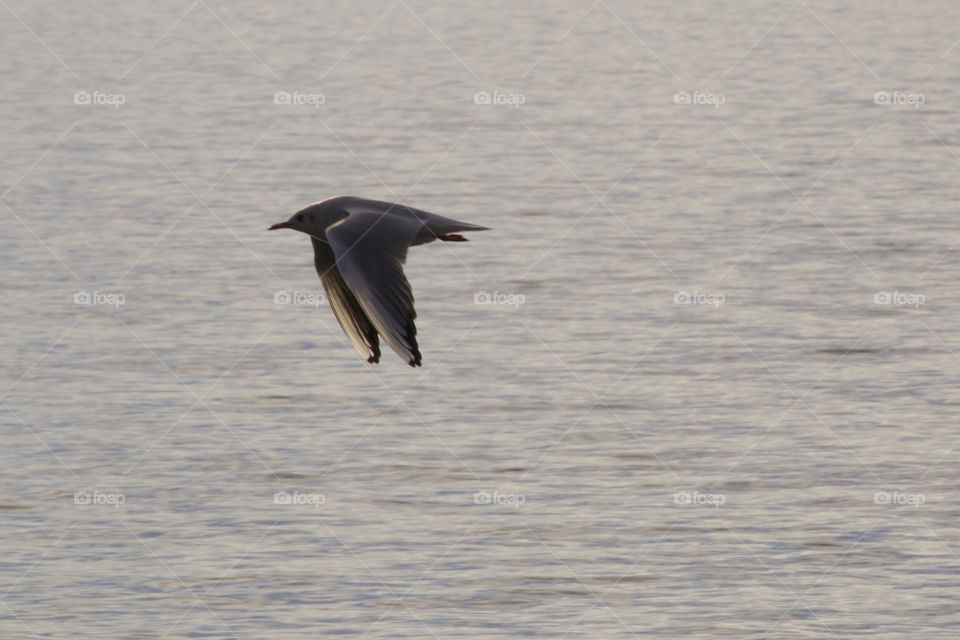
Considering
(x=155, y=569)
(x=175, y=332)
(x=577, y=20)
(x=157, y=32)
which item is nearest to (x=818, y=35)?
(x=577, y=20)

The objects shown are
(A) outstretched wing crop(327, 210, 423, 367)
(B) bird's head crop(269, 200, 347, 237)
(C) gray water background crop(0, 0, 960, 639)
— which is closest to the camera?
(A) outstretched wing crop(327, 210, 423, 367)

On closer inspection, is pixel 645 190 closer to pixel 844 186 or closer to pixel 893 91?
pixel 844 186

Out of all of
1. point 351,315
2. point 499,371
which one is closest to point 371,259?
point 351,315

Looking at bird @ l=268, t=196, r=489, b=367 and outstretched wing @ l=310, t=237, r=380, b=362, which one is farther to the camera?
outstretched wing @ l=310, t=237, r=380, b=362

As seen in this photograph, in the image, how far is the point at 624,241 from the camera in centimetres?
2047

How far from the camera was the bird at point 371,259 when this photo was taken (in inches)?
430

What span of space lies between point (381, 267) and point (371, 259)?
0.26 ft

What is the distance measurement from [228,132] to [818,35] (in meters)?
12.0

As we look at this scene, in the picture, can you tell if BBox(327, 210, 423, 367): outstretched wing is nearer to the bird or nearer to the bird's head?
the bird

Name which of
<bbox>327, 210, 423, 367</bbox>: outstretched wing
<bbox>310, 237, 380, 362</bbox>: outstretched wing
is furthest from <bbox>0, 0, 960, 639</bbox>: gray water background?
<bbox>327, 210, 423, 367</bbox>: outstretched wing

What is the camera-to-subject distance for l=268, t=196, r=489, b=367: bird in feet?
35.9

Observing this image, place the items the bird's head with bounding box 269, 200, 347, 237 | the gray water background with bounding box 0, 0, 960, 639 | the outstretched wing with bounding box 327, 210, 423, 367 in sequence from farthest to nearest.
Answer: the gray water background with bounding box 0, 0, 960, 639, the bird's head with bounding box 269, 200, 347, 237, the outstretched wing with bounding box 327, 210, 423, 367

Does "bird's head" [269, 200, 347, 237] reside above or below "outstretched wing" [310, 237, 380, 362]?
above

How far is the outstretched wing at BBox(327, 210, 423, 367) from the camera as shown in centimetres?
1086
